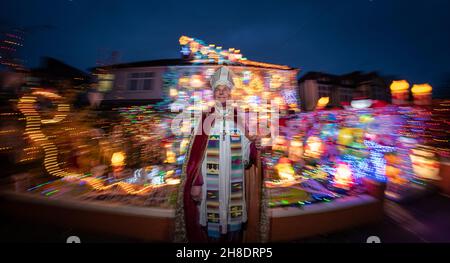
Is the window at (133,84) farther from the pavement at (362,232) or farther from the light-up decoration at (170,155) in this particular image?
the pavement at (362,232)

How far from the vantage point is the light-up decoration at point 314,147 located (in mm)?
6469

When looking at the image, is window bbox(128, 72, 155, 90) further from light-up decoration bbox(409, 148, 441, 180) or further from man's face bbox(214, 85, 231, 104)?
light-up decoration bbox(409, 148, 441, 180)

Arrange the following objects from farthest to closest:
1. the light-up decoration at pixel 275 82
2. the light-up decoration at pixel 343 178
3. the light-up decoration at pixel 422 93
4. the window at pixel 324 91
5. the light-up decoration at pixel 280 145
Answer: the window at pixel 324 91 < the light-up decoration at pixel 280 145 < the light-up decoration at pixel 275 82 < the light-up decoration at pixel 422 93 < the light-up decoration at pixel 343 178

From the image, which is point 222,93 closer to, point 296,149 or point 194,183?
point 194,183

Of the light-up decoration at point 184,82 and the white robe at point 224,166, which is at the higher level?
the light-up decoration at point 184,82

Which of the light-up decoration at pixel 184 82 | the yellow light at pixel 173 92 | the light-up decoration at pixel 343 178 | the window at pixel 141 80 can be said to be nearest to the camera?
the light-up decoration at pixel 343 178

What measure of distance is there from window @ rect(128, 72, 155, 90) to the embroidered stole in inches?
510

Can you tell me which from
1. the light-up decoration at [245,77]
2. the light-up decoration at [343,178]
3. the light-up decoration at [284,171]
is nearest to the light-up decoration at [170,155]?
the light-up decoration at [245,77]

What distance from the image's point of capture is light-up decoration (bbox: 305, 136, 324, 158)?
6.47m

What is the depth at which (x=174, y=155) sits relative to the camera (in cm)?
689

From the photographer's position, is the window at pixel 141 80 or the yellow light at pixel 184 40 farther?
the window at pixel 141 80

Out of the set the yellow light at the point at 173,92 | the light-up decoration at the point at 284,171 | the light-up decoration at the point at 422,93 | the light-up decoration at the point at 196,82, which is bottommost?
Answer: the light-up decoration at the point at 284,171

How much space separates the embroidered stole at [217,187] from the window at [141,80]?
42.5 feet
